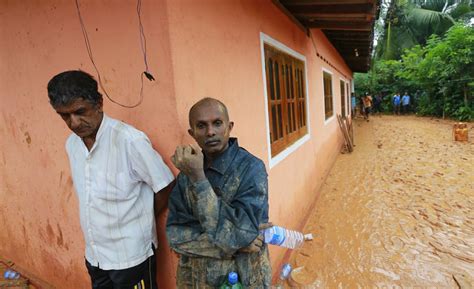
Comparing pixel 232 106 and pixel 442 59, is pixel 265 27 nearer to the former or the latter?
pixel 232 106

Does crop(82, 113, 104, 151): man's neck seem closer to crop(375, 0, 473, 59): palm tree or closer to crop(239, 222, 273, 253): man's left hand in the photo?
crop(239, 222, 273, 253): man's left hand

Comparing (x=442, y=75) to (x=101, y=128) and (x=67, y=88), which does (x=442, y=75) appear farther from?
(x=67, y=88)

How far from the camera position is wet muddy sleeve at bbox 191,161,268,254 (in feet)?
3.83

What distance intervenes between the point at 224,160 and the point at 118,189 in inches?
24.8

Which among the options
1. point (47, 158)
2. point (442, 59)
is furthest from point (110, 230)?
point (442, 59)

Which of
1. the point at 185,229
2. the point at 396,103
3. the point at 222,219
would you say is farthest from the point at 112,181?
the point at 396,103

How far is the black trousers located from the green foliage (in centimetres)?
1618

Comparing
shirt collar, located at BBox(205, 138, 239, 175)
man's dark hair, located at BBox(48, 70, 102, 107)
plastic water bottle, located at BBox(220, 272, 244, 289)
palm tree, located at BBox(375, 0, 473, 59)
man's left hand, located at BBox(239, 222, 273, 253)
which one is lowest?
plastic water bottle, located at BBox(220, 272, 244, 289)

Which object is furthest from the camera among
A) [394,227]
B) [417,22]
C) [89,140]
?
[417,22]

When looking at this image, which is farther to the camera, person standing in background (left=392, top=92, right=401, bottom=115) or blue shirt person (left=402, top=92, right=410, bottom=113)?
person standing in background (left=392, top=92, right=401, bottom=115)

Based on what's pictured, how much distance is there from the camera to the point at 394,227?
3.94 metres

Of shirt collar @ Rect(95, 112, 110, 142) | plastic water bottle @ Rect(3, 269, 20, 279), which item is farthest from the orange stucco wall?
shirt collar @ Rect(95, 112, 110, 142)

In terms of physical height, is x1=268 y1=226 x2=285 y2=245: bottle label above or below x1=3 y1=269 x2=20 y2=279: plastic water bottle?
above

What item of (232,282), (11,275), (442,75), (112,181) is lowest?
(11,275)
